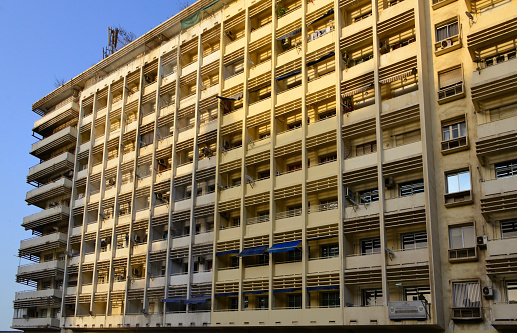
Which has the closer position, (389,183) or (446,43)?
(446,43)

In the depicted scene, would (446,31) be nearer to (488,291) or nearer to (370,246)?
(370,246)

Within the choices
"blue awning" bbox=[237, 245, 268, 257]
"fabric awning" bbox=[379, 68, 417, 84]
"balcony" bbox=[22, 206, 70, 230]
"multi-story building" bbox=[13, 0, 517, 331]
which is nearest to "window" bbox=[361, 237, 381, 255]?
"multi-story building" bbox=[13, 0, 517, 331]

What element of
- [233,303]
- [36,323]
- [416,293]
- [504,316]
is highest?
[416,293]

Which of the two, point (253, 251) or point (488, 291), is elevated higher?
point (253, 251)

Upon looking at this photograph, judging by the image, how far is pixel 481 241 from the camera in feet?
77.9

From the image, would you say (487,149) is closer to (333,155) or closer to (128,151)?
(333,155)

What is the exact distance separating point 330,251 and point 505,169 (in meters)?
10.1

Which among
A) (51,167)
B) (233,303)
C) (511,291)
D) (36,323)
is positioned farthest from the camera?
(51,167)

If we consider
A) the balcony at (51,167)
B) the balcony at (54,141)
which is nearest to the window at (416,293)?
the balcony at (51,167)

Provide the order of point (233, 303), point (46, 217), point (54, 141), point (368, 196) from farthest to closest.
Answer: point (54, 141)
point (46, 217)
point (233, 303)
point (368, 196)

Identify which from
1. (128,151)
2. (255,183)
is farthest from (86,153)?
(255,183)

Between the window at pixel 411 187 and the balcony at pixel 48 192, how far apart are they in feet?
108

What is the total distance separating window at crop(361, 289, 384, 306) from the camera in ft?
88.9

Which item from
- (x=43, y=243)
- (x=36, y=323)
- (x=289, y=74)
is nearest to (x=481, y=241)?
(x=289, y=74)
